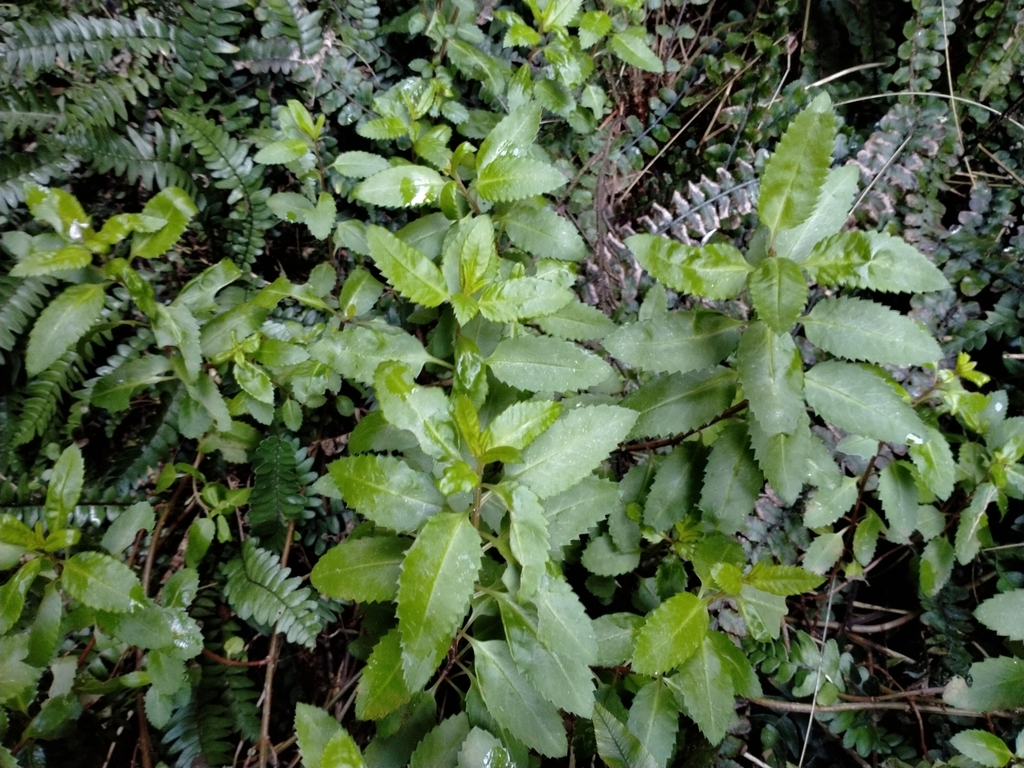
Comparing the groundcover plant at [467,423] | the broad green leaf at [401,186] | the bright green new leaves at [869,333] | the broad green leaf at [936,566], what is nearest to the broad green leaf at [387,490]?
the groundcover plant at [467,423]

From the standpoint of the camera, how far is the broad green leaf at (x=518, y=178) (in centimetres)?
173

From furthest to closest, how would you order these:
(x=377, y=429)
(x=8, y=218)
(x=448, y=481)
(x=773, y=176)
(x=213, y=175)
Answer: (x=213, y=175)
(x=8, y=218)
(x=377, y=429)
(x=773, y=176)
(x=448, y=481)

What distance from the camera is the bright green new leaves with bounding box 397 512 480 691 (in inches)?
46.2

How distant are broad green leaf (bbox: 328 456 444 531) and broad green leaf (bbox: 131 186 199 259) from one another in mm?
867

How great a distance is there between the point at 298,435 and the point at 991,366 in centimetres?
282

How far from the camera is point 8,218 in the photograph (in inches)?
77.2

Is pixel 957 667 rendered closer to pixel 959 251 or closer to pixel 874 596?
pixel 874 596

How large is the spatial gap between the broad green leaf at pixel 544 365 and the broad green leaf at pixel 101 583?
1090mm

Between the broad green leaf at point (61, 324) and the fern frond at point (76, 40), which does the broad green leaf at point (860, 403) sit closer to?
the broad green leaf at point (61, 324)

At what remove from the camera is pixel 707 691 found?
158 centimetres

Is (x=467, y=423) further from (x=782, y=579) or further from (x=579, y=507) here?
(x=782, y=579)

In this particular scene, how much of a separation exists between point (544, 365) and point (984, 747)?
168cm

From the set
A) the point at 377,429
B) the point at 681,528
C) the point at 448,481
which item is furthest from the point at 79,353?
the point at 681,528

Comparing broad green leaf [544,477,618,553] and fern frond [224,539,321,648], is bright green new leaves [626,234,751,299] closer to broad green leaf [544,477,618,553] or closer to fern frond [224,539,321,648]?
broad green leaf [544,477,618,553]
